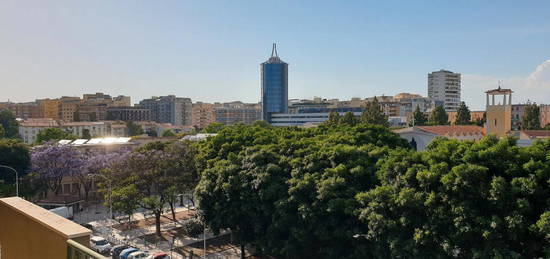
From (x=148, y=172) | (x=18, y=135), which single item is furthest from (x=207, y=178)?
(x=18, y=135)

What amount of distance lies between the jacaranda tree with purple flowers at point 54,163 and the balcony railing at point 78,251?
32.0 meters

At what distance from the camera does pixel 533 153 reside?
1227 centimetres

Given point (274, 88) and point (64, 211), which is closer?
point (64, 211)

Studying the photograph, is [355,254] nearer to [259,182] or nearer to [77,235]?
[259,182]

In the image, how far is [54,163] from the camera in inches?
1302

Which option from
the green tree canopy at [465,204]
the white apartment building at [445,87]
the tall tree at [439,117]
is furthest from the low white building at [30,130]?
the white apartment building at [445,87]

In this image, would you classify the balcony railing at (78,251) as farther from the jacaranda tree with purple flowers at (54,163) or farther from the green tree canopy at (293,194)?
the jacaranda tree with purple flowers at (54,163)

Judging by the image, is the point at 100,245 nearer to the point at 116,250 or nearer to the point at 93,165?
the point at 116,250

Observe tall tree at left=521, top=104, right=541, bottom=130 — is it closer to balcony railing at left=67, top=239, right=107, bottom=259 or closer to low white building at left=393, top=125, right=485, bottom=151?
low white building at left=393, top=125, right=485, bottom=151

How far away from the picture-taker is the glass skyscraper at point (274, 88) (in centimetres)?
11262

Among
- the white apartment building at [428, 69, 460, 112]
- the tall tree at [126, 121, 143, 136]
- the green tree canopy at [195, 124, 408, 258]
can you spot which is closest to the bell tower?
the green tree canopy at [195, 124, 408, 258]

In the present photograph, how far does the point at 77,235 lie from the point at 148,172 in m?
22.8

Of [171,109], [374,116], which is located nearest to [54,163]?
[374,116]

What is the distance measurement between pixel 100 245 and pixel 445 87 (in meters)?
117
